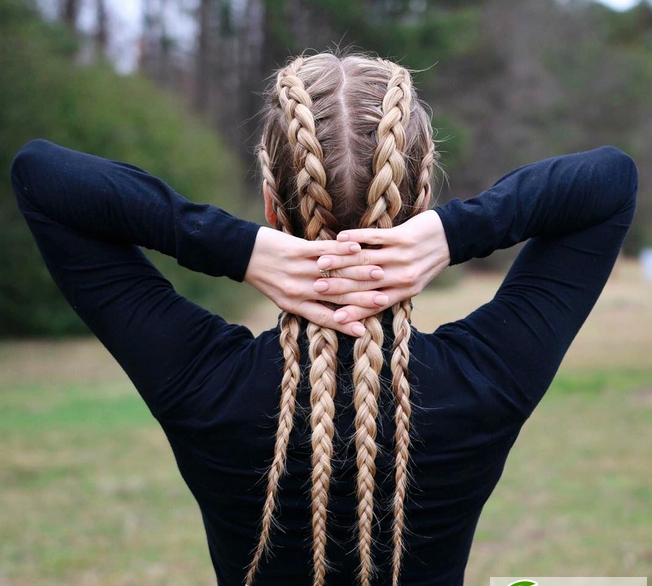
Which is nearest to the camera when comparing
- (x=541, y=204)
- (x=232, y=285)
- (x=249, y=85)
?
(x=541, y=204)

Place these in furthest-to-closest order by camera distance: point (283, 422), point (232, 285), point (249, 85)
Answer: point (249, 85)
point (232, 285)
point (283, 422)

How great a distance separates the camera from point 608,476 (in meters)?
5.82

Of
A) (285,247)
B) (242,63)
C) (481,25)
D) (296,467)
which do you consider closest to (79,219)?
(285,247)

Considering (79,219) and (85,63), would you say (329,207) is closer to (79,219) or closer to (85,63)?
(79,219)

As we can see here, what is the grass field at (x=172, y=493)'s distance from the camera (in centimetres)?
432

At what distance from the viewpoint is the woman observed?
1325mm

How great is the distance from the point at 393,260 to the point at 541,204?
0.30 meters

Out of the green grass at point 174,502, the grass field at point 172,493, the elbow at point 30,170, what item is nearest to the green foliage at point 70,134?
the grass field at point 172,493

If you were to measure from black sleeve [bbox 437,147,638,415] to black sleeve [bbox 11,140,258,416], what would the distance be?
41 centimetres

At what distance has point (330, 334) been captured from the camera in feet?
4.45

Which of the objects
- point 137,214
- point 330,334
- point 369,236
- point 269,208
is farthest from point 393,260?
point 137,214

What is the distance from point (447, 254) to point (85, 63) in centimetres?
1518

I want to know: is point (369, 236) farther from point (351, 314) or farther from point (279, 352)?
point (279, 352)

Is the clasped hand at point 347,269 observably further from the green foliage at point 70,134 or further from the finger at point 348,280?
the green foliage at point 70,134
